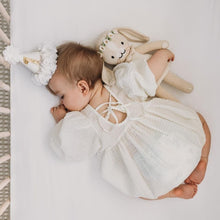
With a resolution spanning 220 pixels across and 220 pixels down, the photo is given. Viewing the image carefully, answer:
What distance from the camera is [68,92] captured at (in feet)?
3.57

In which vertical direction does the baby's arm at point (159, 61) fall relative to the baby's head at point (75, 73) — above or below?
above

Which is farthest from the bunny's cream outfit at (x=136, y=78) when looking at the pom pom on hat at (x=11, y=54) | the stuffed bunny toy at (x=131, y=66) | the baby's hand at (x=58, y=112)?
the pom pom on hat at (x=11, y=54)

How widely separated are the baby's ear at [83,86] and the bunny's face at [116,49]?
0.13m

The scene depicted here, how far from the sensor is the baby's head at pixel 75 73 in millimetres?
1061

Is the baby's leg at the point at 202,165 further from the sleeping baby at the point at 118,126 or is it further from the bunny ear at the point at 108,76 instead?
the bunny ear at the point at 108,76

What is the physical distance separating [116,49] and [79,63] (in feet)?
0.47

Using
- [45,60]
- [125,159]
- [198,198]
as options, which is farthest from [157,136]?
[45,60]

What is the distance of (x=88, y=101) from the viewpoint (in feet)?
3.69

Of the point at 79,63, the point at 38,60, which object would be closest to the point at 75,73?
the point at 79,63

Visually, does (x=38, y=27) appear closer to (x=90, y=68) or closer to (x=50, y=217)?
(x=90, y=68)

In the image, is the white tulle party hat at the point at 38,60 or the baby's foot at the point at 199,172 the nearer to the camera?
the white tulle party hat at the point at 38,60

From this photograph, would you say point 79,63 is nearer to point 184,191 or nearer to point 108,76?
point 108,76

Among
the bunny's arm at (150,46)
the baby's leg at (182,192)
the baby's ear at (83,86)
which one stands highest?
the bunny's arm at (150,46)

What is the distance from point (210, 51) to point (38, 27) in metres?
0.68
